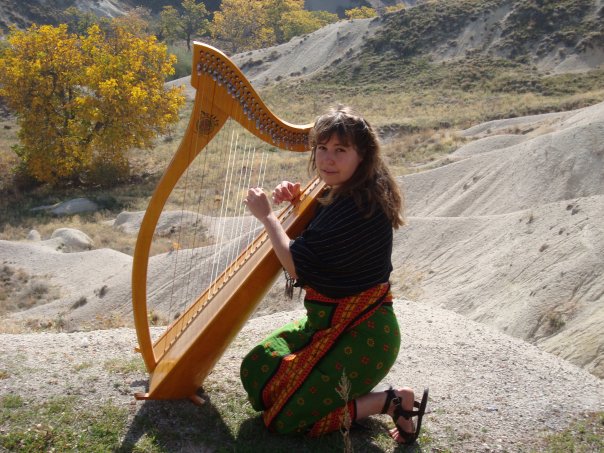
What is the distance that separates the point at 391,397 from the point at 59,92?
19.6 meters

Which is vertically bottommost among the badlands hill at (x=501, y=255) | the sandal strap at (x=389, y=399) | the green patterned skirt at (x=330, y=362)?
the badlands hill at (x=501, y=255)

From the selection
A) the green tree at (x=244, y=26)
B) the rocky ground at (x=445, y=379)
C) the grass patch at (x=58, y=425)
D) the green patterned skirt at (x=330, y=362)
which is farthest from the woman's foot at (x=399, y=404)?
the green tree at (x=244, y=26)

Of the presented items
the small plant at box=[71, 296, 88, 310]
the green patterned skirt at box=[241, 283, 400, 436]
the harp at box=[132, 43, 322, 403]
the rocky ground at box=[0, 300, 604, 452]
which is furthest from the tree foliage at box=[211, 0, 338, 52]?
→ the green patterned skirt at box=[241, 283, 400, 436]

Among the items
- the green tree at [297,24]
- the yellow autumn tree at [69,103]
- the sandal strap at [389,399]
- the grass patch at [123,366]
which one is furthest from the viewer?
the green tree at [297,24]

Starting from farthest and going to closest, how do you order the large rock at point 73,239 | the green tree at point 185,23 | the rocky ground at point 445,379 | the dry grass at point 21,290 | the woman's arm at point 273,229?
1. the green tree at point 185,23
2. the large rock at point 73,239
3. the dry grass at point 21,290
4. the rocky ground at point 445,379
5. the woman's arm at point 273,229

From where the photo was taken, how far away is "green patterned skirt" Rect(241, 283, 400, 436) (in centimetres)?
323

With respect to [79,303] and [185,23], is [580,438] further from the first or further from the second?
[185,23]

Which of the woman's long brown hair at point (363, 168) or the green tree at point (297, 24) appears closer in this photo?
the woman's long brown hair at point (363, 168)

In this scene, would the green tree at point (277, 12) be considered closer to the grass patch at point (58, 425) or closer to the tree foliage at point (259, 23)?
the tree foliage at point (259, 23)

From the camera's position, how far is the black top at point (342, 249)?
122 inches

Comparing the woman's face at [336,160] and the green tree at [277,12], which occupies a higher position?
the green tree at [277,12]

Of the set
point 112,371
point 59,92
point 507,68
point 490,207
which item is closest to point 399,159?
point 490,207

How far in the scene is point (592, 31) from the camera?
104 feet

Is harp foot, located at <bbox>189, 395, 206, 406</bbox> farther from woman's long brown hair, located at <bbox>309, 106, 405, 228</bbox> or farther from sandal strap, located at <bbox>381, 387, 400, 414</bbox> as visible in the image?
woman's long brown hair, located at <bbox>309, 106, 405, 228</bbox>
